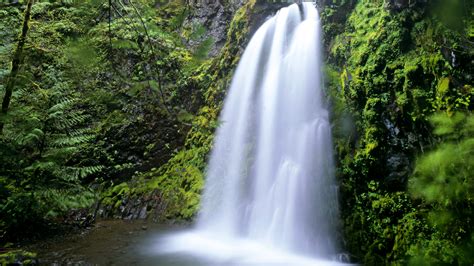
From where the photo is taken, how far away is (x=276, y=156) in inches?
285

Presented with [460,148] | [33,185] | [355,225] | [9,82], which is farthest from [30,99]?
[460,148]

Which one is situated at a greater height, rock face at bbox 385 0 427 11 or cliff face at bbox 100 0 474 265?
rock face at bbox 385 0 427 11

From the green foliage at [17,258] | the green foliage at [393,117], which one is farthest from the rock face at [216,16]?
the green foliage at [17,258]

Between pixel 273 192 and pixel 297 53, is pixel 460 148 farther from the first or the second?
pixel 297 53

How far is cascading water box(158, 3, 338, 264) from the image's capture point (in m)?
5.91

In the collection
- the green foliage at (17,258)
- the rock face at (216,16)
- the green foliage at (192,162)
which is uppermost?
the rock face at (216,16)

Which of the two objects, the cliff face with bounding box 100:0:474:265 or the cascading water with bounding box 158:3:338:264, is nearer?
the cliff face with bounding box 100:0:474:265

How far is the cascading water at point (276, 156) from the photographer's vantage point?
5914 millimetres

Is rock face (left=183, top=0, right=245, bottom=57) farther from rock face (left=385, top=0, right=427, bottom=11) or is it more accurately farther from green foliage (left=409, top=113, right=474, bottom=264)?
green foliage (left=409, top=113, right=474, bottom=264)

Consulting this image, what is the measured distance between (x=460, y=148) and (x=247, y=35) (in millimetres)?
8153

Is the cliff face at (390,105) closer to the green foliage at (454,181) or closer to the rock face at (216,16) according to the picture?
the green foliage at (454,181)

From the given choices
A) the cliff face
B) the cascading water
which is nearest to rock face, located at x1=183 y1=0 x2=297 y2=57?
the cascading water

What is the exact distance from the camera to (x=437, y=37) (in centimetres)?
490

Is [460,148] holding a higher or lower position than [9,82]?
lower
